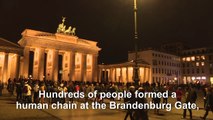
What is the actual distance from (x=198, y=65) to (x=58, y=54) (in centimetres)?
5438

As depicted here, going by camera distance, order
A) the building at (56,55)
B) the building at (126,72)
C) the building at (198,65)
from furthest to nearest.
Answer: the building at (198,65) → the building at (126,72) → the building at (56,55)

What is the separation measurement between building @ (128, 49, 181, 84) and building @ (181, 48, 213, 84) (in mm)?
3170

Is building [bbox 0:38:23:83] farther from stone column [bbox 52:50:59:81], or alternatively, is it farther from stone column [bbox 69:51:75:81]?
stone column [bbox 69:51:75:81]

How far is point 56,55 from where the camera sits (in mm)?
59969

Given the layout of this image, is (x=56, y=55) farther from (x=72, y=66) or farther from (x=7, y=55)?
(x=7, y=55)

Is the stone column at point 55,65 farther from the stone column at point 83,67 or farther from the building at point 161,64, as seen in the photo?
the building at point 161,64

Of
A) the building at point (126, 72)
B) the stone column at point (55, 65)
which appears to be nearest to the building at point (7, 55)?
the stone column at point (55, 65)

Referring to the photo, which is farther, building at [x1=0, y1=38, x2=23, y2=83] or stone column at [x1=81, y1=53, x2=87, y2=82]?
stone column at [x1=81, y1=53, x2=87, y2=82]

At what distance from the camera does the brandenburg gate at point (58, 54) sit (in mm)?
55312

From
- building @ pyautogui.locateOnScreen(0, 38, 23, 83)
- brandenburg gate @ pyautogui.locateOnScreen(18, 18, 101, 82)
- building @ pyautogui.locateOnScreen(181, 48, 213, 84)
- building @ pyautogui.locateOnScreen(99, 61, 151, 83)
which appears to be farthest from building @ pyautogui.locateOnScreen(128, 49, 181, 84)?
building @ pyautogui.locateOnScreen(0, 38, 23, 83)

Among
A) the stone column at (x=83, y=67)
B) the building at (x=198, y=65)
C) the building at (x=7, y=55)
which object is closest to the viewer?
the building at (x=7, y=55)

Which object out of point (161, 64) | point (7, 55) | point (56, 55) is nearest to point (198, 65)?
point (161, 64)

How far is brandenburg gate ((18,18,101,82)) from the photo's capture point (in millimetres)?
55312

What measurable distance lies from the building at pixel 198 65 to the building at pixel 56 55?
39644 mm
